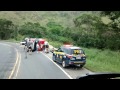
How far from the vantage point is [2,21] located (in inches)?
1797

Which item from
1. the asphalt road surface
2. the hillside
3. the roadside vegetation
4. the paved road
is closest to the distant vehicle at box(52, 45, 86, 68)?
the asphalt road surface

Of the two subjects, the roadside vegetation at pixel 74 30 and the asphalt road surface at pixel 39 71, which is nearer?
the asphalt road surface at pixel 39 71

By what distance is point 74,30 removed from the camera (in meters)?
39.8

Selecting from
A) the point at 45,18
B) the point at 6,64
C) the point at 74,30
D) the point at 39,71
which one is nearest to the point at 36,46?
the point at 74,30

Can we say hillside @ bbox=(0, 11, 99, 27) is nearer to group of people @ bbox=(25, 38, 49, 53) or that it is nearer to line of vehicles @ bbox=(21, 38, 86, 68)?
group of people @ bbox=(25, 38, 49, 53)

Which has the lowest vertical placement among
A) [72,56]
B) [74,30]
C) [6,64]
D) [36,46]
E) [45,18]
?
[6,64]

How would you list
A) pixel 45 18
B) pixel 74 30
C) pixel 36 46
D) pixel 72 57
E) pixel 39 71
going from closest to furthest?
pixel 39 71, pixel 72 57, pixel 36 46, pixel 74 30, pixel 45 18

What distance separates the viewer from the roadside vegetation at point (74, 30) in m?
31.9

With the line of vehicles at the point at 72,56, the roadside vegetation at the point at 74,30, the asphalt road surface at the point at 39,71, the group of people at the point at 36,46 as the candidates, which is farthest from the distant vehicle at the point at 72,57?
the group of people at the point at 36,46

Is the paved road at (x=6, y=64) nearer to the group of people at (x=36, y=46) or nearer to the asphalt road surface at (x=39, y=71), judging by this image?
the asphalt road surface at (x=39, y=71)

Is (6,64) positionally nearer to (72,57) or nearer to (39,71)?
(39,71)

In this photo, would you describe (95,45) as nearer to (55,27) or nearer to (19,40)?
(55,27)
